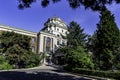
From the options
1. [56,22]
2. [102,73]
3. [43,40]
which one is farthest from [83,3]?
[56,22]

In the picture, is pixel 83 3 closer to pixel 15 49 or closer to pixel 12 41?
pixel 15 49

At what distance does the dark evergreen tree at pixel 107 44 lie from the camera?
123ft

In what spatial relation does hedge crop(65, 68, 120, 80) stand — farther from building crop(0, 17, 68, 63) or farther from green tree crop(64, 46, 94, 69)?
building crop(0, 17, 68, 63)

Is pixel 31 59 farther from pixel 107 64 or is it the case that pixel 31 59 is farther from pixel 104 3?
pixel 104 3

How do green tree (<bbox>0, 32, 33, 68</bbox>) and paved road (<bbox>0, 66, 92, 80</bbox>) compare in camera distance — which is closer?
paved road (<bbox>0, 66, 92, 80</bbox>)

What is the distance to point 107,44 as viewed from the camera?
125 feet

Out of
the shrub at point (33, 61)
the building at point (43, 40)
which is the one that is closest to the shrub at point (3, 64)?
the shrub at point (33, 61)

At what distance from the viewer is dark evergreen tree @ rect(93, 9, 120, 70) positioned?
37.4 meters

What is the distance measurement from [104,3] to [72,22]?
50.2 m

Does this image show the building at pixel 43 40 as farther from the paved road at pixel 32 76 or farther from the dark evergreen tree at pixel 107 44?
the paved road at pixel 32 76

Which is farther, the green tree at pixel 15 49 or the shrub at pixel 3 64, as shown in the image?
the green tree at pixel 15 49

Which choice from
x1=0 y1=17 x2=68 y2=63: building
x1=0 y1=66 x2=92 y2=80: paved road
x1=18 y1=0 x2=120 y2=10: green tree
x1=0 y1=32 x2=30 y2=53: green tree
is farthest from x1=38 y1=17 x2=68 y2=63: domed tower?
x1=18 y1=0 x2=120 y2=10: green tree

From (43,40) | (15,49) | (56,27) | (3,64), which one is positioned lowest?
(3,64)

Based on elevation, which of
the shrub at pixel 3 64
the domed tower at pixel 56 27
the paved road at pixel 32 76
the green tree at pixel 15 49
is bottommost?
the paved road at pixel 32 76
